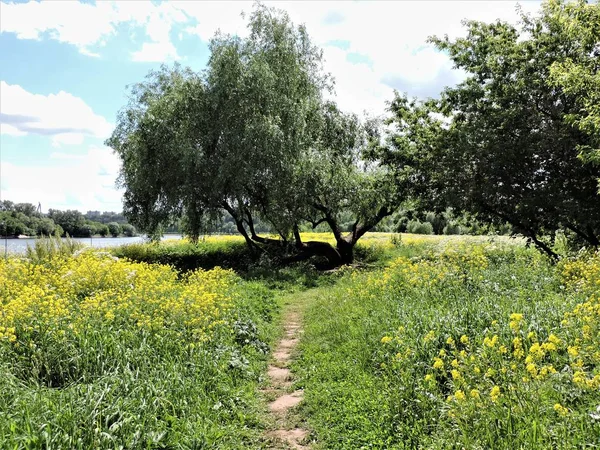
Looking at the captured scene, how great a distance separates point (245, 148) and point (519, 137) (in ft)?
31.8

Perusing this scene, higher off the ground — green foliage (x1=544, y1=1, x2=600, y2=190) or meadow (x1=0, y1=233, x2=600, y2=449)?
green foliage (x1=544, y1=1, x2=600, y2=190)

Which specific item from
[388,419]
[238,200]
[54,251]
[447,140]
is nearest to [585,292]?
[388,419]

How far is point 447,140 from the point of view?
16.0 m

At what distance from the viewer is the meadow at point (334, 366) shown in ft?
12.4

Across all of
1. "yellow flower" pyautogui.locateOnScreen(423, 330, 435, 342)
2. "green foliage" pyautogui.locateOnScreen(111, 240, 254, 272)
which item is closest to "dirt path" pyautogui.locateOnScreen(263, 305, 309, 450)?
"yellow flower" pyautogui.locateOnScreen(423, 330, 435, 342)

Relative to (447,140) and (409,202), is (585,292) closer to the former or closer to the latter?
(447,140)

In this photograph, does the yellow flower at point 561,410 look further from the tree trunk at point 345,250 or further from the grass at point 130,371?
the tree trunk at point 345,250

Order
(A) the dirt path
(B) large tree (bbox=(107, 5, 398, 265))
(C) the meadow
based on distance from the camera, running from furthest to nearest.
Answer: (B) large tree (bbox=(107, 5, 398, 265)) < (A) the dirt path < (C) the meadow

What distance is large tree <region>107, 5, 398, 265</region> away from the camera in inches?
681

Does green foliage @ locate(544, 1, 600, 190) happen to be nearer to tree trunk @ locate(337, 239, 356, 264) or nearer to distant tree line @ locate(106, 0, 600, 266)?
distant tree line @ locate(106, 0, 600, 266)

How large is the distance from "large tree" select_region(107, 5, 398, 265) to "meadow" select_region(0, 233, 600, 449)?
8.70 meters

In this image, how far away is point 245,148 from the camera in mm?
16797

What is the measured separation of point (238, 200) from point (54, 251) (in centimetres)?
731

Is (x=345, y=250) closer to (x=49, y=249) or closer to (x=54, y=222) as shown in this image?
(x=49, y=249)
